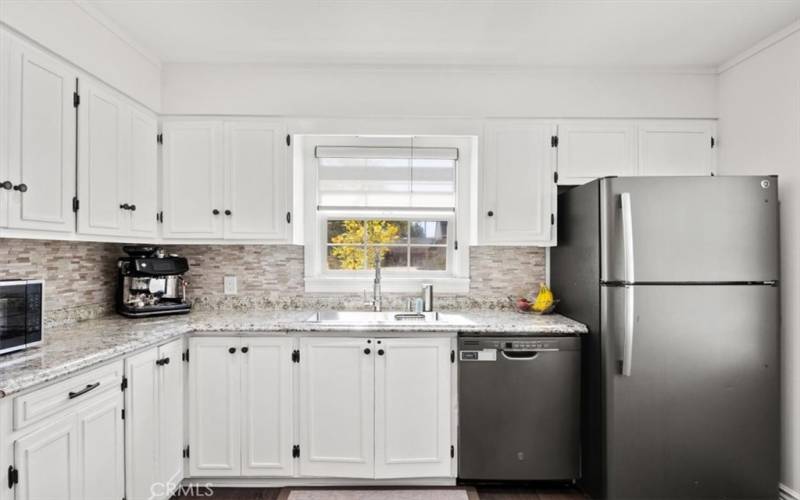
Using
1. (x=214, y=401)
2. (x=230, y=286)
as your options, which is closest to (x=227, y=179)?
(x=230, y=286)

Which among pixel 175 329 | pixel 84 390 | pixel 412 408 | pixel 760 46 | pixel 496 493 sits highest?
pixel 760 46

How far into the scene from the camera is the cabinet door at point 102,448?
60.9 inches

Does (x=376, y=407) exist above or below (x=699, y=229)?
below

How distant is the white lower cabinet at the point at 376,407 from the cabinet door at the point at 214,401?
1.29ft

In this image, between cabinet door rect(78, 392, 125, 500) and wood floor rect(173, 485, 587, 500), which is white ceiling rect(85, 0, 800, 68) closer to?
cabinet door rect(78, 392, 125, 500)

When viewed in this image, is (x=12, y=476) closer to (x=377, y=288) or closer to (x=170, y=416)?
(x=170, y=416)

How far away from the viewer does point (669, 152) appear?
2.60 metres

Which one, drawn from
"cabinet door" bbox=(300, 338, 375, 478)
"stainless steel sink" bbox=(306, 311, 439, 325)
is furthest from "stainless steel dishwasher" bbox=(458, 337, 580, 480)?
"cabinet door" bbox=(300, 338, 375, 478)

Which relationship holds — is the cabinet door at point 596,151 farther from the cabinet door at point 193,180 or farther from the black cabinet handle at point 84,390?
the black cabinet handle at point 84,390

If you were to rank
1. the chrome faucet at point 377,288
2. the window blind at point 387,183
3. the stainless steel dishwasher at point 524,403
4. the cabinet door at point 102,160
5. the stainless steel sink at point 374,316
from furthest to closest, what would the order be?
the window blind at point 387,183, the chrome faucet at point 377,288, the stainless steel sink at point 374,316, the stainless steel dishwasher at point 524,403, the cabinet door at point 102,160

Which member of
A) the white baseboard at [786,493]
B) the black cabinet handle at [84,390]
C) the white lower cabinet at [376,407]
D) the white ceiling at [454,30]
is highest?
the white ceiling at [454,30]

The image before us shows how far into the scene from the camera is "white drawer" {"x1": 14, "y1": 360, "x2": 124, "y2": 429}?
4.25 feet

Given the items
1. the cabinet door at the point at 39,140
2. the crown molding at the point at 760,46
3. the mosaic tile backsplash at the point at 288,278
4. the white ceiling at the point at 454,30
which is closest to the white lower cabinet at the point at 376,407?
the mosaic tile backsplash at the point at 288,278

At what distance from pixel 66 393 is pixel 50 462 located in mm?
228
